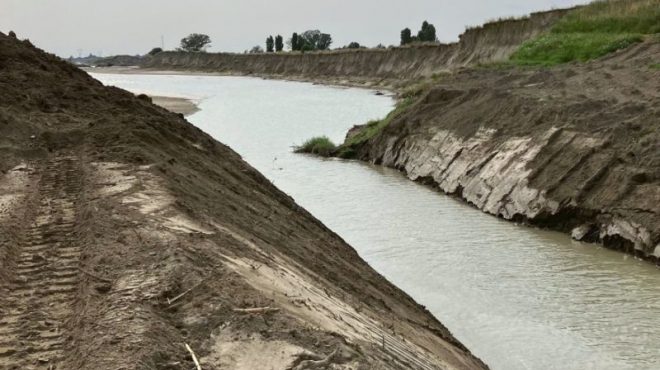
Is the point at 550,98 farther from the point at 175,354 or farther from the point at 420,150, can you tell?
the point at 175,354

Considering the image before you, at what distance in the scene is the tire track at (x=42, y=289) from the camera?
4.98 meters

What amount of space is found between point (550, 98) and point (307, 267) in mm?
15584

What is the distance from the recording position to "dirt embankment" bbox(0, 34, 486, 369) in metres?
5.13

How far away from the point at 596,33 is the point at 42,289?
3040 centimetres

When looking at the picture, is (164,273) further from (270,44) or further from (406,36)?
(270,44)

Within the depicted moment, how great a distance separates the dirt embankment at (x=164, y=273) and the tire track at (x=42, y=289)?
0.05 ft

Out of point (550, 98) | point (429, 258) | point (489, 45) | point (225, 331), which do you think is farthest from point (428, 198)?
point (489, 45)

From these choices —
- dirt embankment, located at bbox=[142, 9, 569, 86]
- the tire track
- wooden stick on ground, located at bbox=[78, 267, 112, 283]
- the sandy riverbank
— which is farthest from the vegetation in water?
wooden stick on ground, located at bbox=[78, 267, 112, 283]

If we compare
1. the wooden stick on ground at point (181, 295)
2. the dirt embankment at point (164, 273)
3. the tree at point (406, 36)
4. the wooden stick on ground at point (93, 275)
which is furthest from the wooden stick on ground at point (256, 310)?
the tree at point (406, 36)

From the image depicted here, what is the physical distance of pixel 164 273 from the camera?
609 cm

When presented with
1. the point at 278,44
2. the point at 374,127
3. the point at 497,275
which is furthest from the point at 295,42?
the point at 497,275

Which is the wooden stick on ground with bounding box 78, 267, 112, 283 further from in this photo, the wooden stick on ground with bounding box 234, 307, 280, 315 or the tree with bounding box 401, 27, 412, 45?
the tree with bounding box 401, 27, 412, 45

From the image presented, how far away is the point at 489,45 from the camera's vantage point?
166 feet

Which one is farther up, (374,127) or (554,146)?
(554,146)
